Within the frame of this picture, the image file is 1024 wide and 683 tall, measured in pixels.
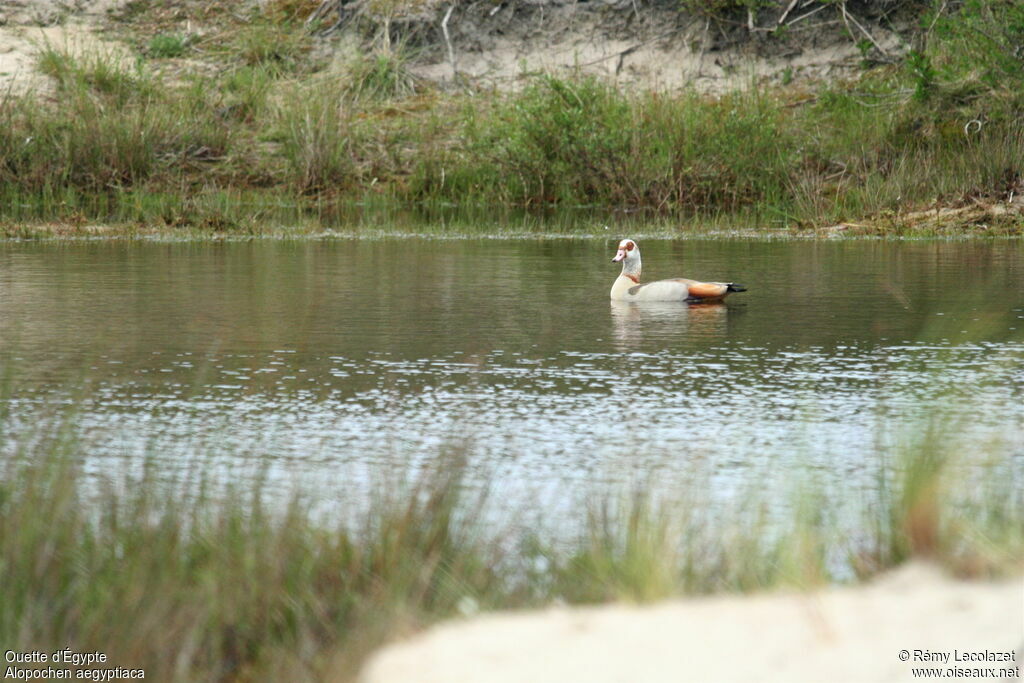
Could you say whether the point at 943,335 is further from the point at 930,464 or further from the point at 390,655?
the point at 390,655

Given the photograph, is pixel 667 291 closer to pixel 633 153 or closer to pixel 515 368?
pixel 515 368

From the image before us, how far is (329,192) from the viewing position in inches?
987

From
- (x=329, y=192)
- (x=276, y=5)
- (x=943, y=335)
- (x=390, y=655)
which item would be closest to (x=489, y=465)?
(x=390, y=655)

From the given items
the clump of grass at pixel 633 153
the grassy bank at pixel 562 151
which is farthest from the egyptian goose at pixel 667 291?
the clump of grass at pixel 633 153

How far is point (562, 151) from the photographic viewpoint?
23453 mm

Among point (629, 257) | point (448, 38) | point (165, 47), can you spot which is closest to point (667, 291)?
point (629, 257)

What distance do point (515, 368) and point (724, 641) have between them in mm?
4790

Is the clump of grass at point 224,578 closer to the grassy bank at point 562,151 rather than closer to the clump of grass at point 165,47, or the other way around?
the grassy bank at point 562,151

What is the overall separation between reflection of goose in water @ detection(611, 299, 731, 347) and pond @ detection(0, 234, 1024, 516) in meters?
0.04

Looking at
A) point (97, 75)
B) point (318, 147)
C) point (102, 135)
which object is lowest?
point (318, 147)

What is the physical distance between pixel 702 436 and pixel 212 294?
237 inches

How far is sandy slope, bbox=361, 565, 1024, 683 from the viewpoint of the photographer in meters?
3.91

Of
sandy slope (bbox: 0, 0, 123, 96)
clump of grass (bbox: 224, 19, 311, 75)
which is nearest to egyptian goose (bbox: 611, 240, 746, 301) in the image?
clump of grass (bbox: 224, 19, 311, 75)

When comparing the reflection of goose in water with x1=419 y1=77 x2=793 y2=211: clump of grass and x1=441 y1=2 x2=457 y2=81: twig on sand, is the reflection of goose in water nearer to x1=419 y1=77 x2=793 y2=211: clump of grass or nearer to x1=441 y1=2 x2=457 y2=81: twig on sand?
x1=419 y1=77 x2=793 y2=211: clump of grass
